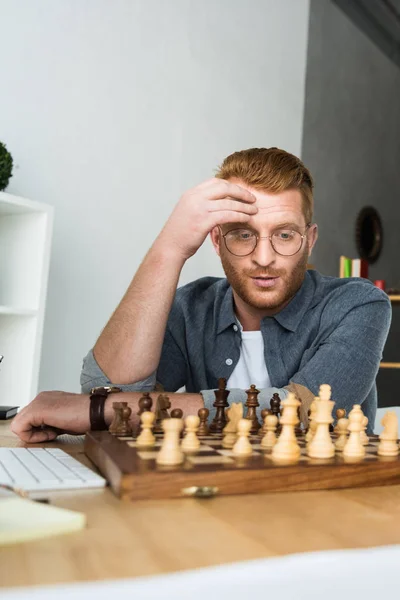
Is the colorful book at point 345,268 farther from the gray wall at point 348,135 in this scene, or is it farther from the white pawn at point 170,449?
the white pawn at point 170,449

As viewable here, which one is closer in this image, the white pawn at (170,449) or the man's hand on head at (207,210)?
the white pawn at (170,449)

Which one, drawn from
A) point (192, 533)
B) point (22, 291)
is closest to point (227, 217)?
point (192, 533)

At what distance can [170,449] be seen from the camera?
2.64ft

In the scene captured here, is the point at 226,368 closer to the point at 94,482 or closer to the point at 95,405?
the point at 95,405

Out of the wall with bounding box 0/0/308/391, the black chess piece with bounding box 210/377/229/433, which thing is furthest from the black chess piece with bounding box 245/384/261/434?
the wall with bounding box 0/0/308/391

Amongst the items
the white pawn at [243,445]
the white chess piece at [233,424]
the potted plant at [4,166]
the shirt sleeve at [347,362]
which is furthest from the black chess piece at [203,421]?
the potted plant at [4,166]

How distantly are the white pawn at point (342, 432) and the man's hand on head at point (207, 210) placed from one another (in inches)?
24.9

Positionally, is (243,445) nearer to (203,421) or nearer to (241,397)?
(203,421)

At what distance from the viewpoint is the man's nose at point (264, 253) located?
1627mm

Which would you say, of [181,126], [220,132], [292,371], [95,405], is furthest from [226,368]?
[220,132]

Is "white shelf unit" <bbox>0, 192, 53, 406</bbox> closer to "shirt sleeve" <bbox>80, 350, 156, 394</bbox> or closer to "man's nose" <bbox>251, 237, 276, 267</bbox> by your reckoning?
"shirt sleeve" <bbox>80, 350, 156, 394</bbox>

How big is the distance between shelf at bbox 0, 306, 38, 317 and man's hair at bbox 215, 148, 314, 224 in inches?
42.0

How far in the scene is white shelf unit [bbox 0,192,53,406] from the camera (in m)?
2.57

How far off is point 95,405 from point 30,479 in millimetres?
459
